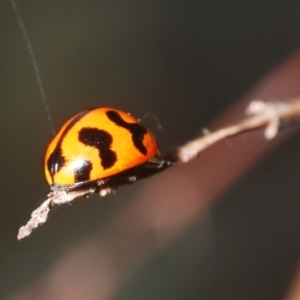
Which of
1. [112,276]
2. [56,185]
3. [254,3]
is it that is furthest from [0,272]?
[254,3]

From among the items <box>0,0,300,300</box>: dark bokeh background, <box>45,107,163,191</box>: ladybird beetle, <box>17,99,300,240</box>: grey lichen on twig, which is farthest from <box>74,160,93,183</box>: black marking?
<box>0,0,300,300</box>: dark bokeh background

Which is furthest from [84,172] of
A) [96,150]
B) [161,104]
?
[161,104]

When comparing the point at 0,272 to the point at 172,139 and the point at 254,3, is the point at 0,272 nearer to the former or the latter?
the point at 172,139

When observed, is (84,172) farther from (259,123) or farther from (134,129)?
(259,123)

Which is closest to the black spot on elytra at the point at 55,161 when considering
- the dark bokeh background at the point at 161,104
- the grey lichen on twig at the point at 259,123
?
the grey lichen on twig at the point at 259,123

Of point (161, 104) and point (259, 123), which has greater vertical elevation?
point (259, 123)

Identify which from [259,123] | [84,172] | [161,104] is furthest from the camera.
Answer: [161,104]
